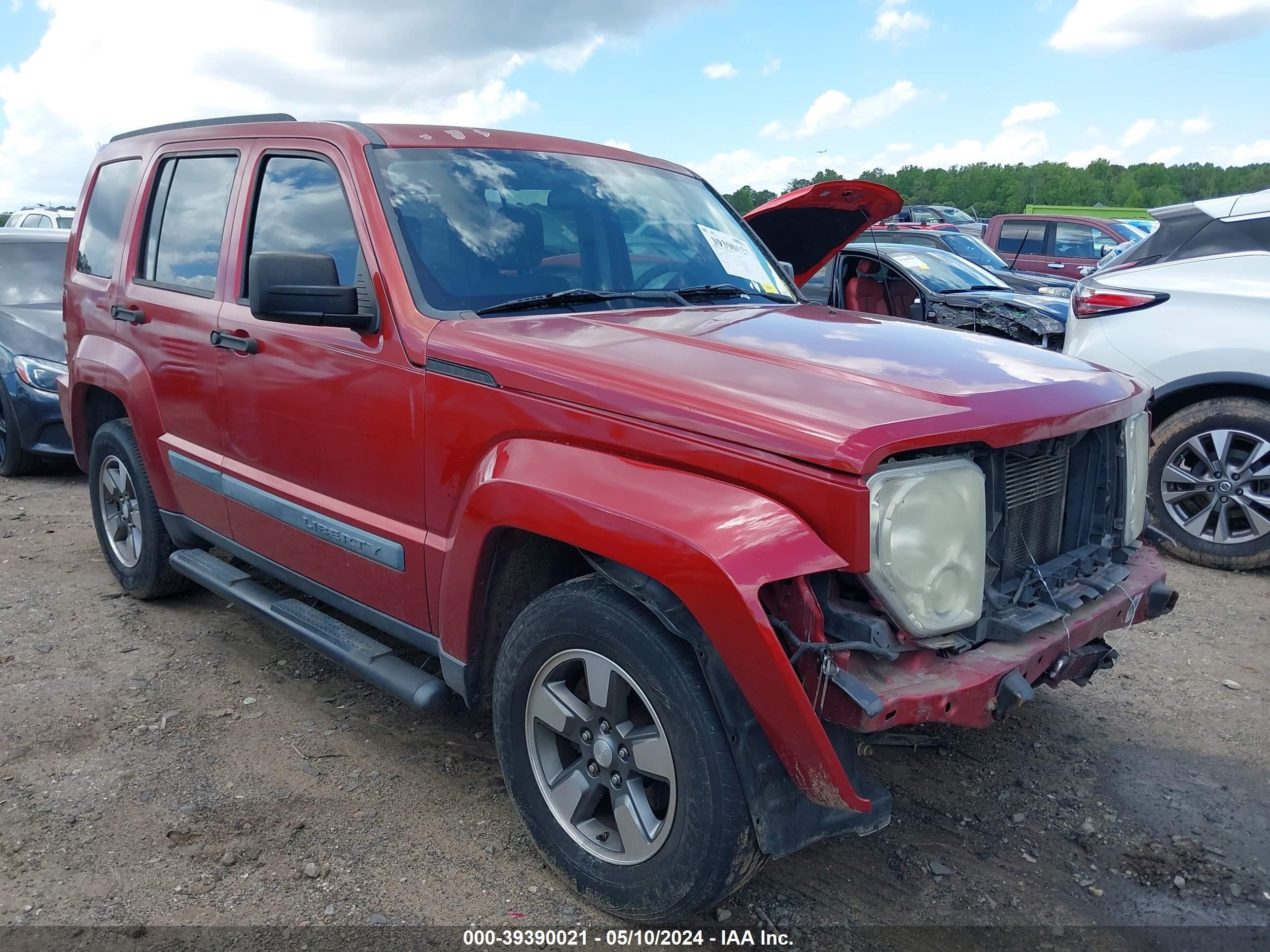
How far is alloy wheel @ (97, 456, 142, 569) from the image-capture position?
183 inches

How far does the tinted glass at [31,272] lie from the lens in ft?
25.4

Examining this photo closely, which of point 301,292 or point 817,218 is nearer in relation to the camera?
point 301,292

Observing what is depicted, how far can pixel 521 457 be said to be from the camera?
252 centimetres

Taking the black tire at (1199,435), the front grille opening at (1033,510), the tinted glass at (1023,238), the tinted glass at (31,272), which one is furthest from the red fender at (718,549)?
the tinted glass at (1023,238)

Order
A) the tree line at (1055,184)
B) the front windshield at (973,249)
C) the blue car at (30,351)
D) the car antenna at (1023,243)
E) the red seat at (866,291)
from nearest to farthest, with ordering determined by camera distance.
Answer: the blue car at (30,351) → the red seat at (866,291) → the front windshield at (973,249) → the car antenna at (1023,243) → the tree line at (1055,184)

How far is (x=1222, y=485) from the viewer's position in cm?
513

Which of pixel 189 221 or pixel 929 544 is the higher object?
pixel 189 221

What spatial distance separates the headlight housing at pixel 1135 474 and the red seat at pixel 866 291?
5990 millimetres

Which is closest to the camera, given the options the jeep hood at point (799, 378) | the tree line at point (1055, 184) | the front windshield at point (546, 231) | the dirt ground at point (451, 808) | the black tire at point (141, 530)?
the jeep hood at point (799, 378)

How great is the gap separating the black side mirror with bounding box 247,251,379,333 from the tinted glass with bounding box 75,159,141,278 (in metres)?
2.04

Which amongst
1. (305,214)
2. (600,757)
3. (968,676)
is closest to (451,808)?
(600,757)

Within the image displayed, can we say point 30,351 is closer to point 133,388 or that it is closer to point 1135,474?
point 133,388

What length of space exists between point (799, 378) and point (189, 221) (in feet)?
9.29

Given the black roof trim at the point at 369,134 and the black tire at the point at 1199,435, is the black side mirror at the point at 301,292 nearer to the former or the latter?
the black roof trim at the point at 369,134
